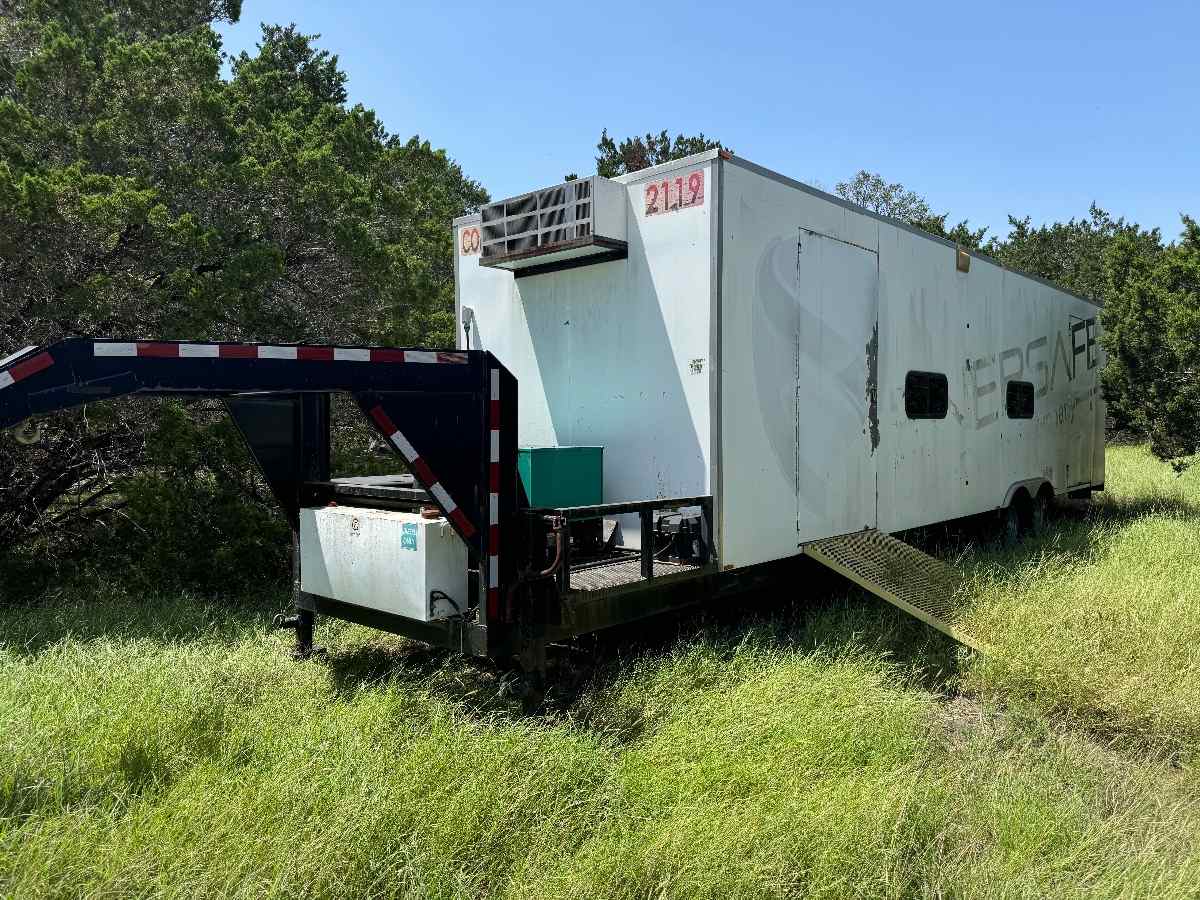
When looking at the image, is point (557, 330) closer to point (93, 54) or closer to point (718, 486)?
point (718, 486)

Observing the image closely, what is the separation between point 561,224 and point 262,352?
2.33m

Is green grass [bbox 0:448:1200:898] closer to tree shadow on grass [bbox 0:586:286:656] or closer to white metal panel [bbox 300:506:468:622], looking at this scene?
tree shadow on grass [bbox 0:586:286:656]

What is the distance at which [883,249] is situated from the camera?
6289mm

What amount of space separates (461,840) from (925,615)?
3401mm

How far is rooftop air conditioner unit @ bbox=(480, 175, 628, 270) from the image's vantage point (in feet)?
16.4

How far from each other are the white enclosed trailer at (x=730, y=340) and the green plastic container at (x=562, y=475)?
14cm

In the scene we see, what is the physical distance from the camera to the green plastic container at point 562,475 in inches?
189

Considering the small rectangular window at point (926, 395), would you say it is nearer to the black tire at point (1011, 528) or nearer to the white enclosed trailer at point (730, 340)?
the white enclosed trailer at point (730, 340)

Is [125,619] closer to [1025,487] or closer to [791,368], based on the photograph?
[791,368]

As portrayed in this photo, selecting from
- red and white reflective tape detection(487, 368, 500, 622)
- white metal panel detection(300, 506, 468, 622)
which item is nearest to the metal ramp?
red and white reflective tape detection(487, 368, 500, 622)

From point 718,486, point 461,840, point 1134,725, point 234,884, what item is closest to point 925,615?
point 1134,725

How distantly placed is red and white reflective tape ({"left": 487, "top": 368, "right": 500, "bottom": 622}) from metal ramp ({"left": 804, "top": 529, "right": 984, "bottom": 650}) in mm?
2332

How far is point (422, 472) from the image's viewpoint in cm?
373

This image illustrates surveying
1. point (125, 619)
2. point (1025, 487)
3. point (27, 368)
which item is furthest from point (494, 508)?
point (1025, 487)
